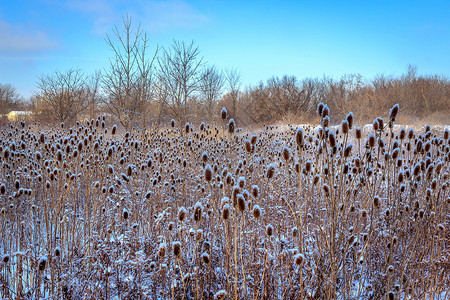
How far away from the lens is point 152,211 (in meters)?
4.55

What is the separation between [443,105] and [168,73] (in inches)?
1263

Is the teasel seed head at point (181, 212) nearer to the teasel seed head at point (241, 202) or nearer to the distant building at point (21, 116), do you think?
the teasel seed head at point (241, 202)

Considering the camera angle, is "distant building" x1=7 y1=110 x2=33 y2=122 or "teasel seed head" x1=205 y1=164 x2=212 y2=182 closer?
"teasel seed head" x1=205 y1=164 x2=212 y2=182

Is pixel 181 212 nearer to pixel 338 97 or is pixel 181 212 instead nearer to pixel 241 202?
pixel 241 202

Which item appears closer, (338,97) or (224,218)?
(224,218)

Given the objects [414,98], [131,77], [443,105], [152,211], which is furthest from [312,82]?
[152,211]

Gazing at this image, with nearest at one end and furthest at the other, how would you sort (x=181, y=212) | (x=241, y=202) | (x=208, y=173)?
(x=241, y=202)
(x=181, y=212)
(x=208, y=173)

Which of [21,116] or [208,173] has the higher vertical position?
[21,116]

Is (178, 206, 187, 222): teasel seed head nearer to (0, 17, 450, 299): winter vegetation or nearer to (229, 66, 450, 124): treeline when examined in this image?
(0, 17, 450, 299): winter vegetation

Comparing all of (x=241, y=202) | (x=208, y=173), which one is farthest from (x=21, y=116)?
(x=241, y=202)

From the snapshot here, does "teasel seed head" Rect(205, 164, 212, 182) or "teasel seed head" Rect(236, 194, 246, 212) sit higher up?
"teasel seed head" Rect(205, 164, 212, 182)

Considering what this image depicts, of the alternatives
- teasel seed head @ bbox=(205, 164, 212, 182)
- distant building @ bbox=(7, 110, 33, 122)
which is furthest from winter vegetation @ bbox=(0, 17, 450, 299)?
distant building @ bbox=(7, 110, 33, 122)

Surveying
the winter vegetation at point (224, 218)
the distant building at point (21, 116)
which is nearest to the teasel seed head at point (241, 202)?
the winter vegetation at point (224, 218)

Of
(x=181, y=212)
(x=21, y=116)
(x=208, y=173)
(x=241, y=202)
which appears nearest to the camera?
(x=241, y=202)
